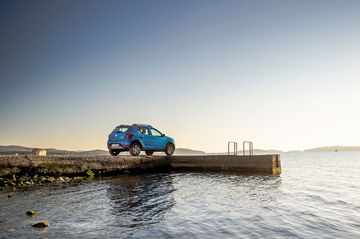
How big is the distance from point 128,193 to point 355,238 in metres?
7.12

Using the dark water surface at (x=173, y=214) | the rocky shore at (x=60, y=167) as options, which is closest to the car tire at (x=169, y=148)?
the rocky shore at (x=60, y=167)

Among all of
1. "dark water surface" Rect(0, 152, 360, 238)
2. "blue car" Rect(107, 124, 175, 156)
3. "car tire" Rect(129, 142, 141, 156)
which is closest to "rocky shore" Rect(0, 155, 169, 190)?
"car tire" Rect(129, 142, 141, 156)

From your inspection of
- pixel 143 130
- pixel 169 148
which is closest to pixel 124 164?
pixel 143 130

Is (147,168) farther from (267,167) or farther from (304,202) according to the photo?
(304,202)

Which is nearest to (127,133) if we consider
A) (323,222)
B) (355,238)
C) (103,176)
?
(103,176)

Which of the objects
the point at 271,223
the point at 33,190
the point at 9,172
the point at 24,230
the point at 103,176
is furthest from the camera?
the point at 103,176

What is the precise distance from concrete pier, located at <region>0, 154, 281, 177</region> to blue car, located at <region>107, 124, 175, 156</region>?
2.27ft

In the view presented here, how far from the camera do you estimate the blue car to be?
49.2 feet

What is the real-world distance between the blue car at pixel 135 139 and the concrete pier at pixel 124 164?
2.27 feet

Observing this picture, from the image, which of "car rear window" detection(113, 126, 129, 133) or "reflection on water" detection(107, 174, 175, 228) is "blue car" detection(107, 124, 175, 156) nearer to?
"car rear window" detection(113, 126, 129, 133)

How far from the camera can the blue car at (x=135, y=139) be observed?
1498cm

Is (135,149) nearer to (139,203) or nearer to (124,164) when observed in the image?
(124,164)

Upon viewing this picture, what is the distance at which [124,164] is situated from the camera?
51.2 ft

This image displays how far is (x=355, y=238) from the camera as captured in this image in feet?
17.7
